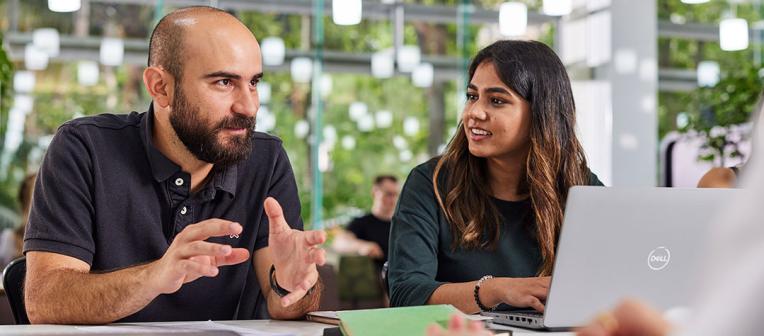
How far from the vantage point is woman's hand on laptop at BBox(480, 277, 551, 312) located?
2027 millimetres

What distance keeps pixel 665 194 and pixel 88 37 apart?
22.8ft

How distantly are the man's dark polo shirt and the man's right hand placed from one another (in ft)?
1.22

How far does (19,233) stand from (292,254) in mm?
3946

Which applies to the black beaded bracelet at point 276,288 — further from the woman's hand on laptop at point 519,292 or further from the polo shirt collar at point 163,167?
the woman's hand on laptop at point 519,292

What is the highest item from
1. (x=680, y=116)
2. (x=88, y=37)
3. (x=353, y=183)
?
(x=88, y=37)

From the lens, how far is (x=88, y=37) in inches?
315

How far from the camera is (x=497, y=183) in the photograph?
2643 millimetres

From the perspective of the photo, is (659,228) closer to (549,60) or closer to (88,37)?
(549,60)

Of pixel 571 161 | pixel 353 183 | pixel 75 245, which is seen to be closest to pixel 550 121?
pixel 571 161

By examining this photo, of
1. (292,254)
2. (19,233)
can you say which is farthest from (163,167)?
(19,233)

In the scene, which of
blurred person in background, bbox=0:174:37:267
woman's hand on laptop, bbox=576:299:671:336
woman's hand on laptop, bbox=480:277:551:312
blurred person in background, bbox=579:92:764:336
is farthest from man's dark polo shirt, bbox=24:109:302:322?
blurred person in background, bbox=0:174:37:267

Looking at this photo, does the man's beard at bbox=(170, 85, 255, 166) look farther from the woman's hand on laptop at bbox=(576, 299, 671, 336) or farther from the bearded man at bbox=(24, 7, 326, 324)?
the woman's hand on laptop at bbox=(576, 299, 671, 336)

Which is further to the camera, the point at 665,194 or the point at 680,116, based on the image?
the point at 680,116

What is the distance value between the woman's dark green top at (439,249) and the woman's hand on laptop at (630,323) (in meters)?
1.65
